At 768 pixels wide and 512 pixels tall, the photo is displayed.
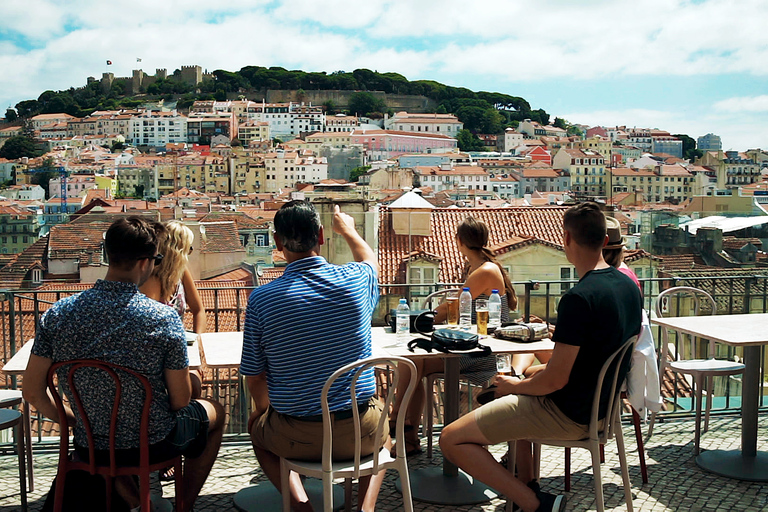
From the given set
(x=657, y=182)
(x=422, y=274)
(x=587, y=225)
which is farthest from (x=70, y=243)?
(x=657, y=182)

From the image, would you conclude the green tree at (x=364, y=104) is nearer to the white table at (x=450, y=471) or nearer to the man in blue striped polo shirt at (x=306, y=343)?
the white table at (x=450, y=471)

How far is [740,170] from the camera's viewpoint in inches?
3543

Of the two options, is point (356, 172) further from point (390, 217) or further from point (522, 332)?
point (522, 332)

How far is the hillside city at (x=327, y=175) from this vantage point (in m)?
14.4

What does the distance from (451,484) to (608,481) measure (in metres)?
0.58

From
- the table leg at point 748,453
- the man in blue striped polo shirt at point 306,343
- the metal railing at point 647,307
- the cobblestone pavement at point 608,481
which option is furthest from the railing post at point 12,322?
the table leg at point 748,453

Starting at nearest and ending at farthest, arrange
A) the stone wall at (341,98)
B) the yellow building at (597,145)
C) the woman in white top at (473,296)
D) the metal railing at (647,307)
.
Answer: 1. the woman in white top at (473,296)
2. the metal railing at (647,307)
3. the yellow building at (597,145)
4. the stone wall at (341,98)

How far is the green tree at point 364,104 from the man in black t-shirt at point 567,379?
379ft

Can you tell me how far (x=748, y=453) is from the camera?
3.24 metres

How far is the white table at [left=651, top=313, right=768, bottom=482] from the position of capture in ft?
10.2

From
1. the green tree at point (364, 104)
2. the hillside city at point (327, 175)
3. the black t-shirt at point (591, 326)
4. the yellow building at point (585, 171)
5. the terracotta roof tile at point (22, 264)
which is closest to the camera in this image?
the black t-shirt at point (591, 326)

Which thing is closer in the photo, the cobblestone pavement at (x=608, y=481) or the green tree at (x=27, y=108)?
the cobblestone pavement at (x=608, y=481)

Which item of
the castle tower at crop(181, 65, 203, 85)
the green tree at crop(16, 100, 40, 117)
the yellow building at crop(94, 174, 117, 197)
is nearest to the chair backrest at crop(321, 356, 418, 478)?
the yellow building at crop(94, 174, 117, 197)

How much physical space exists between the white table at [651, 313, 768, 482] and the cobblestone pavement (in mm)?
55
